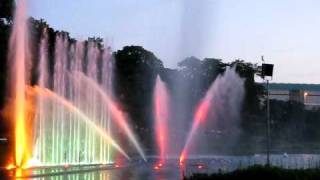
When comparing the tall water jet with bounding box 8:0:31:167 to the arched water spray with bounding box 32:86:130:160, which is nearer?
the tall water jet with bounding box 8:0:31:167

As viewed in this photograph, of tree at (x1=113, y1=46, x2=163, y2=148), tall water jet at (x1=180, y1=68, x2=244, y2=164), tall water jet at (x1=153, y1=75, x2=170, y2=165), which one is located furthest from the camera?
tall water jet at (x1=180, y1=68, x2=244, y2=164)

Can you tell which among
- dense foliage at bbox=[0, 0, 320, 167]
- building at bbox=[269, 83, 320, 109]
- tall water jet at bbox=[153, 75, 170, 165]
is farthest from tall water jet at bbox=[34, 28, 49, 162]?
building at bbox=[269, 83, 320, 109]

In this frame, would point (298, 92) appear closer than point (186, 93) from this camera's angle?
No

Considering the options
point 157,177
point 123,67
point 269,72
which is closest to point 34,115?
point 157,177

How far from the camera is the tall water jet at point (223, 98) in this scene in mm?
68500

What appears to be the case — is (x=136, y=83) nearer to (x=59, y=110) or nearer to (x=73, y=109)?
(x=73, y=109)

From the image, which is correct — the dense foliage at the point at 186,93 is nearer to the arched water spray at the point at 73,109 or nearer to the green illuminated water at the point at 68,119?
the green illuminated water at the point at 68,119

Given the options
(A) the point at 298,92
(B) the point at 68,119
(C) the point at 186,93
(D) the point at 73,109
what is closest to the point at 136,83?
(C) the point at 186,93

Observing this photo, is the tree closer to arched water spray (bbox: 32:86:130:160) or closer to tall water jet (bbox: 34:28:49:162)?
tall water jet (bbox: 34:28:49:162)

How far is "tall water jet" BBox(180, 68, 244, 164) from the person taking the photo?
68.5 meters

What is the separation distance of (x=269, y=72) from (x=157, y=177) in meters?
6.69

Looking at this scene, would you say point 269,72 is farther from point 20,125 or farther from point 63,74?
point 63,74

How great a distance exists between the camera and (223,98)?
7312 centimetres

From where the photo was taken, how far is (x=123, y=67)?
75.6m
